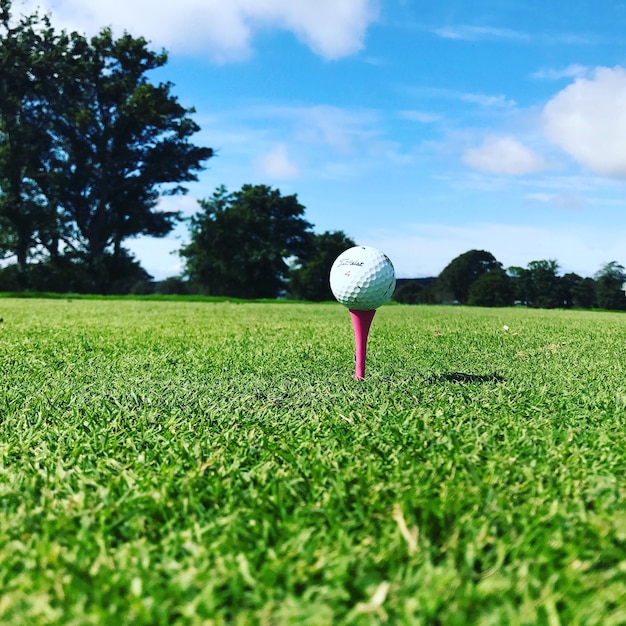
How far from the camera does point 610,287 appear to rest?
4156 cm

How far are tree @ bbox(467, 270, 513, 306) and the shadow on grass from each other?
4496 cm

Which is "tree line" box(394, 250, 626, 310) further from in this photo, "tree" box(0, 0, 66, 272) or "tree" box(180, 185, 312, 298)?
"tree" box(0, 0, 66, 272)

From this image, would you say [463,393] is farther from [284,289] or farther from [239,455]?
[284,289]

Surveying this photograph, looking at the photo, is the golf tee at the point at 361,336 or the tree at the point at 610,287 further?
the tree at the point at 610,287

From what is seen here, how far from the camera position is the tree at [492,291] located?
4722cm

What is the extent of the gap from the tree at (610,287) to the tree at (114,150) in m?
25.8

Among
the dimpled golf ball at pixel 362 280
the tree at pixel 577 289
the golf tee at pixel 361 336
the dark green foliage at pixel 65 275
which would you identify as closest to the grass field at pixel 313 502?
the golf tee at pixel 361 336

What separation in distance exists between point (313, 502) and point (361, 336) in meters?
1.83

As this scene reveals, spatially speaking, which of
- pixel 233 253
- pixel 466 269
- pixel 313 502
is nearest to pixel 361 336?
pixel 313 502

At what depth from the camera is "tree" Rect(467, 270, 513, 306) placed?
155 feet

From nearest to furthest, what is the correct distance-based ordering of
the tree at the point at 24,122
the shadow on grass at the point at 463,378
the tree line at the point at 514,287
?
the shadow on grass at the point at 463,378 < the tree at the point at 24,122 < the tree line at the point at 514,287

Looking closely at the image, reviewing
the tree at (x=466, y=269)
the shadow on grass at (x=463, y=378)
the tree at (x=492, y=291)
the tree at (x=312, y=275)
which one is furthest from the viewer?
the tree at (x=466, y=269)

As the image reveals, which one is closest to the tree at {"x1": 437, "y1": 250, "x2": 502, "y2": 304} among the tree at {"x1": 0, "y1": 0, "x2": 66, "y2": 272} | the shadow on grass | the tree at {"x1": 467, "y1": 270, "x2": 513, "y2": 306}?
the tree at {"x1": 467, "y1": 270, "x2": 513, "y2": 306}

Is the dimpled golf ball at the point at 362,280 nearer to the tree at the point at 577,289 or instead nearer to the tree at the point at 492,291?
the tree at the point at 577,289
